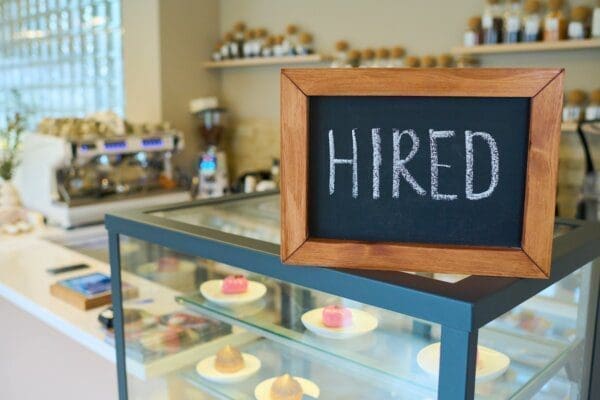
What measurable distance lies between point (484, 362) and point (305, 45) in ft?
8.75

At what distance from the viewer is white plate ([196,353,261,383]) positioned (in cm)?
125

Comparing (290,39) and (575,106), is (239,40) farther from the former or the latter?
(575,106)

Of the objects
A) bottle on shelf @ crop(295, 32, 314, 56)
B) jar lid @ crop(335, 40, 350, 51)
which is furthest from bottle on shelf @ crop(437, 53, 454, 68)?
bottle on shelf @ crop(295, 32, 314, 56)

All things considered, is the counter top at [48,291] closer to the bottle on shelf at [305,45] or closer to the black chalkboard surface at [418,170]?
the black chalkboard surface at [418,170]

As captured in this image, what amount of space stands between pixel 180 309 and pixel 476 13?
1877 millimetres

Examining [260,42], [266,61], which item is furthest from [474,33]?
[260,42]

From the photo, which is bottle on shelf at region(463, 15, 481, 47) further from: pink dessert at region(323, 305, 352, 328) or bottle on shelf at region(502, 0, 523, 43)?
pink dessert at region(323, 305, 352, 328)

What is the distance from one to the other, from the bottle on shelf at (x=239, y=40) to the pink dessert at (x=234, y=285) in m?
2.52

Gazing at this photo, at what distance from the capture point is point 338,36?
3.17 meters

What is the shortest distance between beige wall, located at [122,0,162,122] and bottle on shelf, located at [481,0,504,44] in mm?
1861

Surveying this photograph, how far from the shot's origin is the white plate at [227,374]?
4.09 feet

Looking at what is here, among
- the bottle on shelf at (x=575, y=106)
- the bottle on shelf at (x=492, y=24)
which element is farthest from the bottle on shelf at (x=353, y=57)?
the bottle on shelf at (x=575, y=106)

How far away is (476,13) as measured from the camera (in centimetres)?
261

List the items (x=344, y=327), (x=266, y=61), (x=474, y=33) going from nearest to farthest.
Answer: (x=344, y=327), (x=474, y=33), (x=266, y=61)
